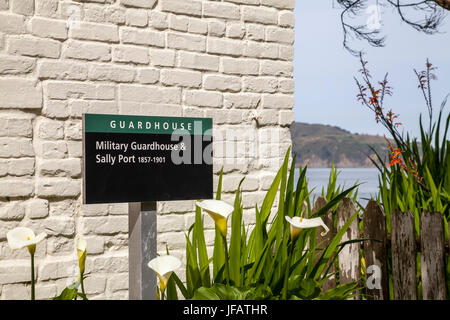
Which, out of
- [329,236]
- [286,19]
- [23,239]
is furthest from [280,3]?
[23,239]

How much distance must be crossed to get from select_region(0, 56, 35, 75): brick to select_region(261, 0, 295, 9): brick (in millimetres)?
1512

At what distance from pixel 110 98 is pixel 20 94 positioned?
18.3 inches

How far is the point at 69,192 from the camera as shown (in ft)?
8.60

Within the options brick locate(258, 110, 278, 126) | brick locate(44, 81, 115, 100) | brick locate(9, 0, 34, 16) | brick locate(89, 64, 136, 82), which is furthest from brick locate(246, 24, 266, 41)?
brick locate(9, 0, 34, 16)

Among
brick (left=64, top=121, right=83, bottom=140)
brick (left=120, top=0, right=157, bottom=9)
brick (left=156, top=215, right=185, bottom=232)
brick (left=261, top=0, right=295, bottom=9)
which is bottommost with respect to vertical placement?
brick (left=156, top=215, right=185, bottom=232)

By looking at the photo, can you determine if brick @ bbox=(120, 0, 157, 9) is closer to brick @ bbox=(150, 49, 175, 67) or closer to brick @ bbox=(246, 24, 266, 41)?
brick @ bbox=(150, 49, 175, 67)

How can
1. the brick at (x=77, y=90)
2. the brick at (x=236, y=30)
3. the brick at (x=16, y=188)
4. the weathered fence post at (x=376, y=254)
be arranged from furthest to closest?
the brick at (x=236, y=30) < the weathered fence post at (x=376, y=254) < the brick at (x=77, y=90) < the brick at (x=16, y=188)

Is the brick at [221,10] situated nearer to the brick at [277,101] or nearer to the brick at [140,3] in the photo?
the brick at [140,3]

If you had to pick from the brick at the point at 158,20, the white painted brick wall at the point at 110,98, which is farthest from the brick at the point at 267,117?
the brick at the point at 158,20

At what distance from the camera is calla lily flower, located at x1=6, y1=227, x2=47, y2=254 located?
167 centimetres

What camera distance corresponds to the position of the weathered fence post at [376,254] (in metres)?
2.73

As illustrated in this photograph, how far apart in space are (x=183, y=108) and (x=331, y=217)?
111 centimetres

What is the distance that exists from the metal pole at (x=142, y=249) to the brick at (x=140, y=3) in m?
1.29
